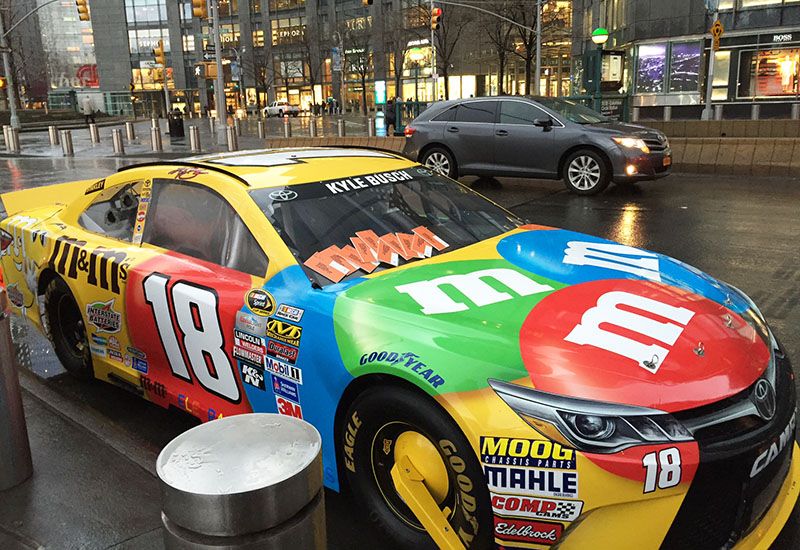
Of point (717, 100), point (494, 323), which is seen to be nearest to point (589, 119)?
point (494, 323)

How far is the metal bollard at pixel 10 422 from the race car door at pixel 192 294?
0.66 metres

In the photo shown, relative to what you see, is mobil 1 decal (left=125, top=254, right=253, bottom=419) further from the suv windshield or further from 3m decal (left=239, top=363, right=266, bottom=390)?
the suv windshield

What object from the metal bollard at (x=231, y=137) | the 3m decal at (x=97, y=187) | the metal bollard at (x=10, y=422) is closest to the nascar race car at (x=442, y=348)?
the 3m decal at (x=97, y=187)

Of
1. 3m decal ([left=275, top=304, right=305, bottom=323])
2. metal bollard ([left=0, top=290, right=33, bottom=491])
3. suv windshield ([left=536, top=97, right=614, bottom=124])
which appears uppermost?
suv windshield ([left=536, top=97, right=614, bottom=124])

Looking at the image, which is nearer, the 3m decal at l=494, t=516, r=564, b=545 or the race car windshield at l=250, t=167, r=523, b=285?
the 3m decal at l=494, t=516, r=564, b=545

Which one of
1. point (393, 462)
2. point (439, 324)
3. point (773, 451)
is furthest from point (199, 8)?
point (773, 451)

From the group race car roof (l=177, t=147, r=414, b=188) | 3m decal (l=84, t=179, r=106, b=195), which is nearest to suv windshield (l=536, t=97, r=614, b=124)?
race car roof (l=177, t=147, r=414, b=188)

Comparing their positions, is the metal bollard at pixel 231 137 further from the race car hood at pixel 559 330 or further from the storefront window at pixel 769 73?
the storefront window at pixel 769 73

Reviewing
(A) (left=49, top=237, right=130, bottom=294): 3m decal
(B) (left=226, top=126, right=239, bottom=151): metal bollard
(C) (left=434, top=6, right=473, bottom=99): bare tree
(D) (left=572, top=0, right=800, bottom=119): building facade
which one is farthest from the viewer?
(C) (left=434, top=6, right=473, bottom=99): bare tree

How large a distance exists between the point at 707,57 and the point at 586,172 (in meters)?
22.1

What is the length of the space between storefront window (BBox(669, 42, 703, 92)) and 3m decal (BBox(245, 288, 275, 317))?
102ft

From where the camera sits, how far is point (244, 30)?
278ft

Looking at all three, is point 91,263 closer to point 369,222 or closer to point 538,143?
point 369,222

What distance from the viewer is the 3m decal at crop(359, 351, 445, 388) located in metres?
2.39
